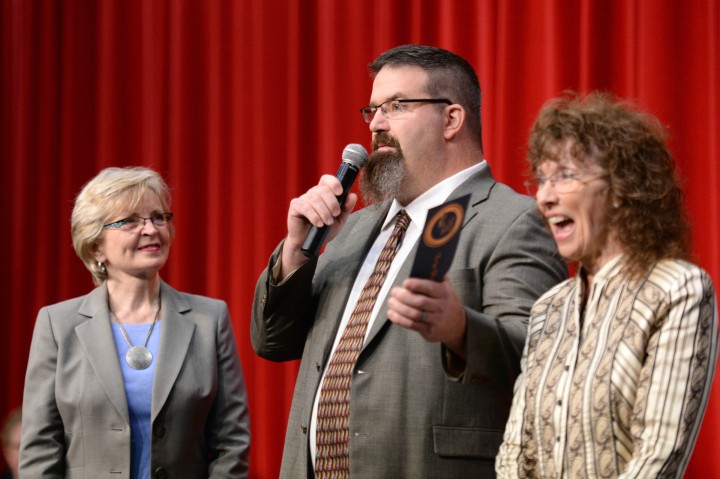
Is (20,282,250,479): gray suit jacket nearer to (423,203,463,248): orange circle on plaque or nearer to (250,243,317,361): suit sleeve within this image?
(250,243,317,361): suit sleeve

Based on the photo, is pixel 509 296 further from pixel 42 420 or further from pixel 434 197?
pixel 42 420

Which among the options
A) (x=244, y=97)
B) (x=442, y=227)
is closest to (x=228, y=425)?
(x=442, y=227)

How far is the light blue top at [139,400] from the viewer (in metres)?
2.62

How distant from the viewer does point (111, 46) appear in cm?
454

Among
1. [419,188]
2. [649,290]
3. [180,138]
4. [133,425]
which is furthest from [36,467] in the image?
[180,138]

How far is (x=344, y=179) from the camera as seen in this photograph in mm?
2299

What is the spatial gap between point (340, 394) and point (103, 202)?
1.11 m

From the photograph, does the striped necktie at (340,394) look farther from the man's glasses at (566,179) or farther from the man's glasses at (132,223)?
the man's glasses at (132,223)

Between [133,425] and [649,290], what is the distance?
5.22 ft

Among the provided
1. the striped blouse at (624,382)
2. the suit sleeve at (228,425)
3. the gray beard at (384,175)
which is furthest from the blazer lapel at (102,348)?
the striped blouse at (624,382)

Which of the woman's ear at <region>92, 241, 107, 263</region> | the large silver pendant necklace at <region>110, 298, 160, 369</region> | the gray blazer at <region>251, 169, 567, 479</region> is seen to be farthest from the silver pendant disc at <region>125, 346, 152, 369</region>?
the gray blazer at <region>251, 169, 567, 479</region>

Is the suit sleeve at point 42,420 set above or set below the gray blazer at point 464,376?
below

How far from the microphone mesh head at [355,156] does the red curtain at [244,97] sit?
1.41 meters

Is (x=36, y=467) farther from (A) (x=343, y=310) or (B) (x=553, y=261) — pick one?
(B) (x=553, y=261)
